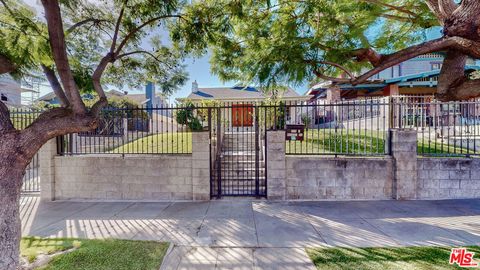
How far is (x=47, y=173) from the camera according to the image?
6.37 metres

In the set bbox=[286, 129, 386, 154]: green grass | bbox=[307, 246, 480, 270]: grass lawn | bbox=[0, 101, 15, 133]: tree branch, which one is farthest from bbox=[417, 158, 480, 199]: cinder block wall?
bbox=[0, 101, 15, 133]: tree branch

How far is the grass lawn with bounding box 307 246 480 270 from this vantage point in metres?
3.15

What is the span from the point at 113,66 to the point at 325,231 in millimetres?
6577

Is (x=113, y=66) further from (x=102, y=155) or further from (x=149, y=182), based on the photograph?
(x=149, y=182)

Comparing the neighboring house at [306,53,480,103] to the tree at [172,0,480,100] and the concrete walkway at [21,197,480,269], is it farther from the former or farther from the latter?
the concrete walkway at [21,197,480,269]

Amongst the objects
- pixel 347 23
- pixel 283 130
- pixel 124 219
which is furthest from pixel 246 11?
pixel 124 219

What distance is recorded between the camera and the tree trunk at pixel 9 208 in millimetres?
2764

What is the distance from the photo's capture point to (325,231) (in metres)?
4.29

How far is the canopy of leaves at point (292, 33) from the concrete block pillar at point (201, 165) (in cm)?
187

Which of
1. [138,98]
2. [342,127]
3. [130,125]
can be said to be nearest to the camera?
[342,127]

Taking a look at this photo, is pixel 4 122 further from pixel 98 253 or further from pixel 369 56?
pixel 369 56

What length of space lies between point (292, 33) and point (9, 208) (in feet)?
16.6

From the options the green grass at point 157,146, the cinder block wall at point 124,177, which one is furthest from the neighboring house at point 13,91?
the cinder block wall at point 124,177

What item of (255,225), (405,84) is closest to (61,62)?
(255,225)
